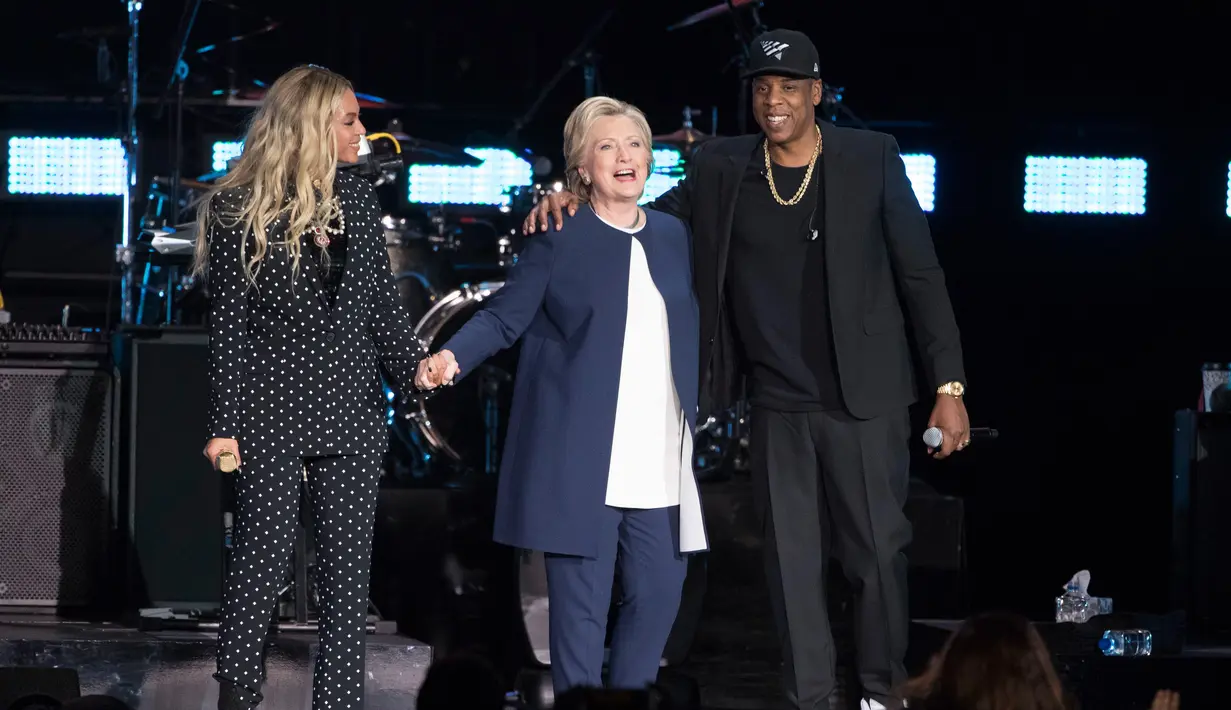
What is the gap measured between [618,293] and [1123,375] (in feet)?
17.4

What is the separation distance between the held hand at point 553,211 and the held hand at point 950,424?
3.42ft

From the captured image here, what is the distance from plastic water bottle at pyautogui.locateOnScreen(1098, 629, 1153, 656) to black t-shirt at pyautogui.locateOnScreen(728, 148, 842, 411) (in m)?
1.18

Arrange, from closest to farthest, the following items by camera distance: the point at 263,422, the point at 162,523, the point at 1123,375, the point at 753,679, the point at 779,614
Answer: the point at 263,422
the point at 779,614
the point at 162,523
the point at 753,679
the point at 1123,375

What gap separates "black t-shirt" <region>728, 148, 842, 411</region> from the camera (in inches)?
164

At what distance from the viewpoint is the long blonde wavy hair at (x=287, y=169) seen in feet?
12.7

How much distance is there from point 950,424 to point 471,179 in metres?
5.35

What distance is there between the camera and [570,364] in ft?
13.2

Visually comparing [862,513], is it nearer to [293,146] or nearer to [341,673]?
[341,673]

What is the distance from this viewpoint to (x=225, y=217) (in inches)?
153

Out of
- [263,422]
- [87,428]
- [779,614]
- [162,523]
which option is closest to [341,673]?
[263,422]

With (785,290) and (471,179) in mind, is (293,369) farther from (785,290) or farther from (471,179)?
(471,179)

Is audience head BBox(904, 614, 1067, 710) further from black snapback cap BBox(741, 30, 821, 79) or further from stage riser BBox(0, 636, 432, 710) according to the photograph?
stage riser BBox(0, 636, 432, 710)

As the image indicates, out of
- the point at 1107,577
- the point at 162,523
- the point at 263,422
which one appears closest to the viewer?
the point at 263,422

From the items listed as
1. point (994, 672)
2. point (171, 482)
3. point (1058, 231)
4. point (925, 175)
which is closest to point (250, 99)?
point (925, 175)
